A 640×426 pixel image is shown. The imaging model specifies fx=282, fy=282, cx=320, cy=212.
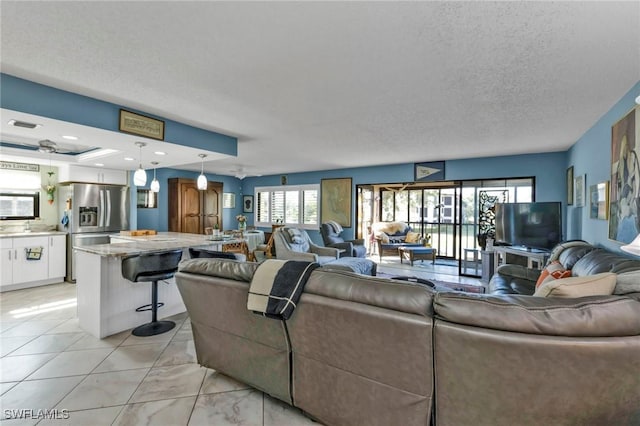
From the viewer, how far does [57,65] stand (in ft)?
6.85

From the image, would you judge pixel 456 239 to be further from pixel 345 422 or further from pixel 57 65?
pixel 57 65

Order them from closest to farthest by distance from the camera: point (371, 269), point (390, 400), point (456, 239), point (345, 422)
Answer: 1. point (390, 400)
2. point (345, 422)
3. point (371, 269)
4. point (456, 239)

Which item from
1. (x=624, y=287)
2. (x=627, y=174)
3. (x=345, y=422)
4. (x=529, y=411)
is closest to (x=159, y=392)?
(x=345, y=422)

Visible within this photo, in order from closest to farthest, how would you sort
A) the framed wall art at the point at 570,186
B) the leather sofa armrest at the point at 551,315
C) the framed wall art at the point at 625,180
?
1. the leather sofa armrest at the point at 551,315
2. the framed wall art at the point at 625,180
3. the framed wall art at the point at 570,186

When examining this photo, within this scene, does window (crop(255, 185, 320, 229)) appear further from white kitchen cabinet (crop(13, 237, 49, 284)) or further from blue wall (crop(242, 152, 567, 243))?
white kitchen cabinet (crop(13, 237, 49, 284))

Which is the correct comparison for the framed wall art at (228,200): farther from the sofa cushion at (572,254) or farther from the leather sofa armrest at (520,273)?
the sofa cushion at (572,254)

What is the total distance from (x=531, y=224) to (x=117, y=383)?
530 cm

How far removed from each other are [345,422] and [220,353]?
3.31ft

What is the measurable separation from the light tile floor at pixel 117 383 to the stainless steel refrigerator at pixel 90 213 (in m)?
2.15

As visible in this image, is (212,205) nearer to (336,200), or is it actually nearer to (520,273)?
(336,200)

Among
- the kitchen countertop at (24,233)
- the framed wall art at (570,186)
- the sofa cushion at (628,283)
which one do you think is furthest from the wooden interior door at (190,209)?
the framed wall art at (570,186)

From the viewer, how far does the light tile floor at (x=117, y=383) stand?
1.77 meters

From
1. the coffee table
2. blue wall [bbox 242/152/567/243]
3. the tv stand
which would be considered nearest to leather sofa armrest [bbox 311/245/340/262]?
blue wall [bbox 242/152/567/243]

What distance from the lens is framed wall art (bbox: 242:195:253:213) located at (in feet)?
30.9
